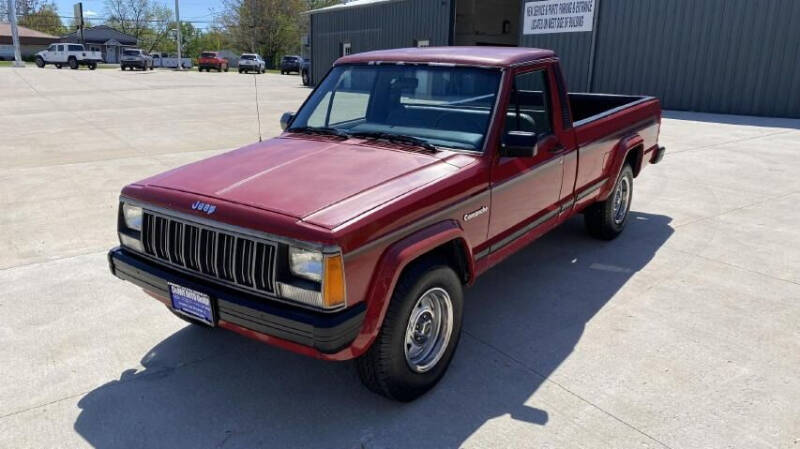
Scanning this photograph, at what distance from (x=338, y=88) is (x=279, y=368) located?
207cm

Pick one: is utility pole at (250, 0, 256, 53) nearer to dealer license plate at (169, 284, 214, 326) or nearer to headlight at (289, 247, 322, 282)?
dealer license plate at (169, 284, 214, 326)

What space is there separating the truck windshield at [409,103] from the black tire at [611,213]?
7.78 feet

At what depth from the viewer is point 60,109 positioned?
17297 mm

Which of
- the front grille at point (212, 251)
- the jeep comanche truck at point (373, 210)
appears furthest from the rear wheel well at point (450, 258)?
the front grille at point (212, 251)

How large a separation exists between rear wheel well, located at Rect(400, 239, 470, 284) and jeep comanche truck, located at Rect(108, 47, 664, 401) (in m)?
0.01

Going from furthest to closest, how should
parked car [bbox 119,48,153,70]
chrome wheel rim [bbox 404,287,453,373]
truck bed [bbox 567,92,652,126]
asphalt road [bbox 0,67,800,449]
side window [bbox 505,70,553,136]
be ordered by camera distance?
parked car [bbox 119,48,153,70] < truck bed [bbox 567,92,652,126] < side window [bbox 505,70,553,136] < chrome wheel rim [bbox 404,287,453,373] < asphalt road [bbox 0,67,800,449]

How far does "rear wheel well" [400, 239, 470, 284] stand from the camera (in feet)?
10.1

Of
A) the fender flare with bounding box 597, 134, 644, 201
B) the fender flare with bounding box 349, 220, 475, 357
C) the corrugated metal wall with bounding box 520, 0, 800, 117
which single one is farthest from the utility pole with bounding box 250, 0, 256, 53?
the fender flare with bounding box 349, 220, 475, 357

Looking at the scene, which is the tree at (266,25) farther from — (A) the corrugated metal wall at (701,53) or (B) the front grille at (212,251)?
(B) the front grille at (212,251)

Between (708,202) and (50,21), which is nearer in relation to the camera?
(708,202)

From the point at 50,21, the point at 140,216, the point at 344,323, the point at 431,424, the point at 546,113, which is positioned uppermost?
the point at 50,21

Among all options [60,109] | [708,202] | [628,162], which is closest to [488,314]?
[628,162]

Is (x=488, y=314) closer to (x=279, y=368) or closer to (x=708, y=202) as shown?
(x=279, y=368)

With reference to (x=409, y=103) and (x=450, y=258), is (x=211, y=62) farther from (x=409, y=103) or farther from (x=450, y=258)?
(x=450, y=258)
